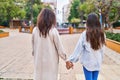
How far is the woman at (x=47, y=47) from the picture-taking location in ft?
16.9

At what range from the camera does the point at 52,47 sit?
16.9 feet

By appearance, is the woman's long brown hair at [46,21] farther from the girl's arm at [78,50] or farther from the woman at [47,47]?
the girl's arm at [78,50]

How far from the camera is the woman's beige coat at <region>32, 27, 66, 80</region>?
203 inches

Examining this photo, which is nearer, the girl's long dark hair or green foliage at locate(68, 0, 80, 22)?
the girl's long dark hair

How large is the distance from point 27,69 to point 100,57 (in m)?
5.24

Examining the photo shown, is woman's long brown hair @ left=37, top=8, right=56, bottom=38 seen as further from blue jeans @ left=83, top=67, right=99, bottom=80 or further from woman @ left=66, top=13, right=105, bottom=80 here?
blue jeans @ left=83, top=67, right=99, bottom=80

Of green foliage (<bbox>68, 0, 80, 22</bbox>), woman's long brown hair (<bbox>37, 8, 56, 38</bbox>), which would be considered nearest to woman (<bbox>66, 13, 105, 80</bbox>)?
woman's long brown hair (<bbox>37, 8, 56, 38</bbox>)

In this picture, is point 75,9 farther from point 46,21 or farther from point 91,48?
point 46,21

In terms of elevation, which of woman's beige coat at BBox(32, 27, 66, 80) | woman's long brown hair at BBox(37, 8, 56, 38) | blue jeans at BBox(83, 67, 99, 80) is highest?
woman's long brown hair at BBox(37, 8, 56, 38)

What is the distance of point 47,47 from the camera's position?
16.9 feet

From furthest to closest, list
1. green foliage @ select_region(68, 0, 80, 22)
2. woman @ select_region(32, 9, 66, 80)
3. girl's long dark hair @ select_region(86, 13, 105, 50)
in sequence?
green foliage @ select_region(68, 0, 80, 22) → girl's long dark hair @ select_region(86, 13, 105, 50) → woman @ select_region(32, 9, 66, 80)

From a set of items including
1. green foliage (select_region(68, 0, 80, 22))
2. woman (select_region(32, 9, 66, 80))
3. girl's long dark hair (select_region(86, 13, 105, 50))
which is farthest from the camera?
green foliage (select_region(68, 0, 80, 22))

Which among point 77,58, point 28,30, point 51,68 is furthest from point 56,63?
point 28,30

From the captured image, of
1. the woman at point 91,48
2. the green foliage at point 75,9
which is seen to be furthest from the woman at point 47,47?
the green foliage at point 75,9
